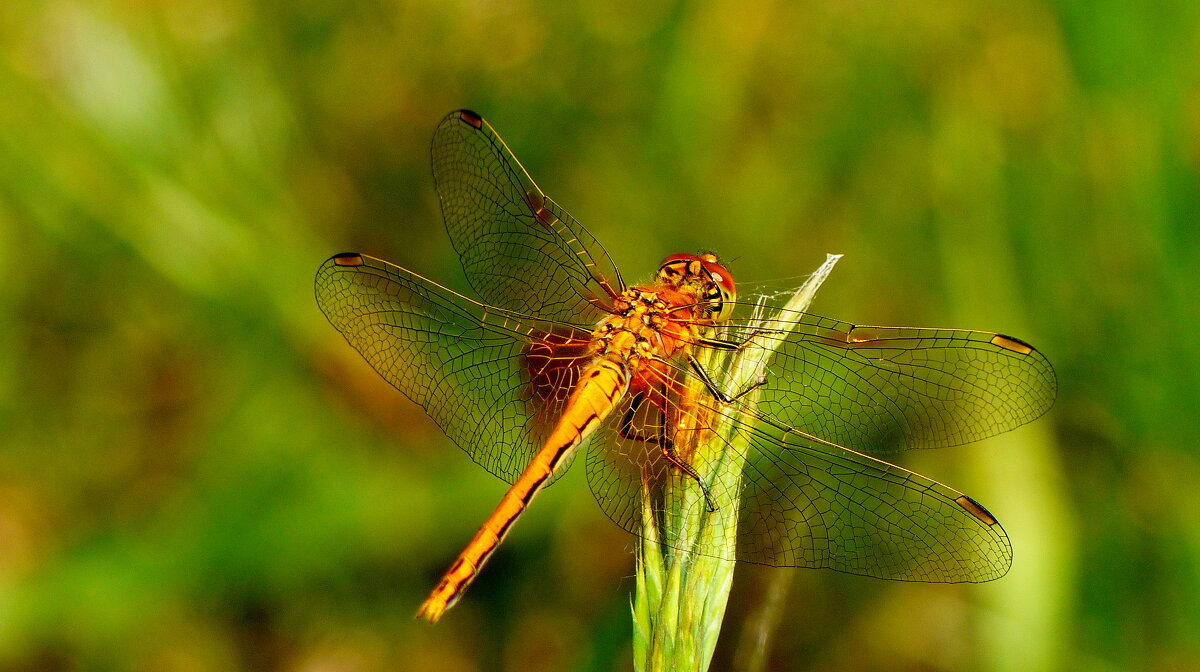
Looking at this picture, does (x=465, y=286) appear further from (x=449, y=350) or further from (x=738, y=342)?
(x=738, y=342)

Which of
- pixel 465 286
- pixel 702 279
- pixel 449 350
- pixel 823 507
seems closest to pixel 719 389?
pixel 823 507

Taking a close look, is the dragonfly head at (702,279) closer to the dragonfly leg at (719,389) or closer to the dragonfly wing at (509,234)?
the dragonfly wing at (509,234)

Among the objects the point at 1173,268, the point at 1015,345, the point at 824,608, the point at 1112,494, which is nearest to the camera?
the point at 1015,345

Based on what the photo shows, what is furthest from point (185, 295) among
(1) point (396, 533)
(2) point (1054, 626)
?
(2) point (1054, 626)

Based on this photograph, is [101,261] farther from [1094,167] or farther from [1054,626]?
[1094,167]

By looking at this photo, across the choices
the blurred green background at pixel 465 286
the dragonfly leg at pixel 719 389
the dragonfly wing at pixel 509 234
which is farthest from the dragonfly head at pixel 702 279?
the blurred green background at pixel 465 286

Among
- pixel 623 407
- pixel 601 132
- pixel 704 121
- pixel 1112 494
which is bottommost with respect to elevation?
pixel 623 407
